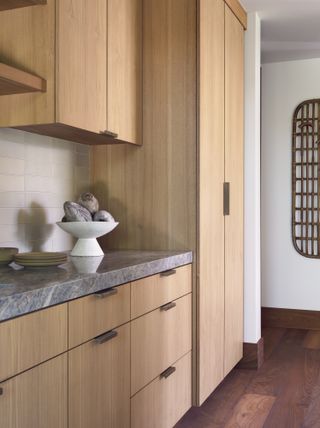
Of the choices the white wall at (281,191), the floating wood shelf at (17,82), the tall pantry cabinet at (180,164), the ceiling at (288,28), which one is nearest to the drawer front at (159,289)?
the tall pantry cabinet at (180,164)

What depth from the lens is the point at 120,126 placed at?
2.56 metres

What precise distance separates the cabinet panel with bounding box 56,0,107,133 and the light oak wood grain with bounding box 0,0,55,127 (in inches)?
1.1

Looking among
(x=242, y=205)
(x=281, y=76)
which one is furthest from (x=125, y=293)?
(x=281, y=76)

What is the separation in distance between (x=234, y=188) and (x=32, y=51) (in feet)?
5.57

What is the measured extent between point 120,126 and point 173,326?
0.95 meters

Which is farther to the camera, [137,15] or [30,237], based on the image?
[137,15]

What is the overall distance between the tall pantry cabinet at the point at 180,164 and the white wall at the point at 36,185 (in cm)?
22

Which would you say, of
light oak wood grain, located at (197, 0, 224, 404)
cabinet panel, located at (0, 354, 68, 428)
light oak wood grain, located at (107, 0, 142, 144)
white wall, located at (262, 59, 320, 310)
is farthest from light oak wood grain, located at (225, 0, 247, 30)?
cabinet panel, located at (0, 354, 68, 428)

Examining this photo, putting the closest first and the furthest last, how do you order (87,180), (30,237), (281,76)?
(30,237) → (87,180) → (281,76)

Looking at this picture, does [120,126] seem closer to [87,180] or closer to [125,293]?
[87,180]

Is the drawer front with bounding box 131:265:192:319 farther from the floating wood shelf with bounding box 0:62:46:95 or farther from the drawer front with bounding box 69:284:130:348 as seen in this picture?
the floating wood shelf with bounding box 0:62:46:95

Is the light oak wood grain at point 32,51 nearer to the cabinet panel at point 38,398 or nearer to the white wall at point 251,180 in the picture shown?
the cabinet panel at point 38,398

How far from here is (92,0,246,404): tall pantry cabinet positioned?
2723 mm

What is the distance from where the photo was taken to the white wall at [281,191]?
16.0 feet
